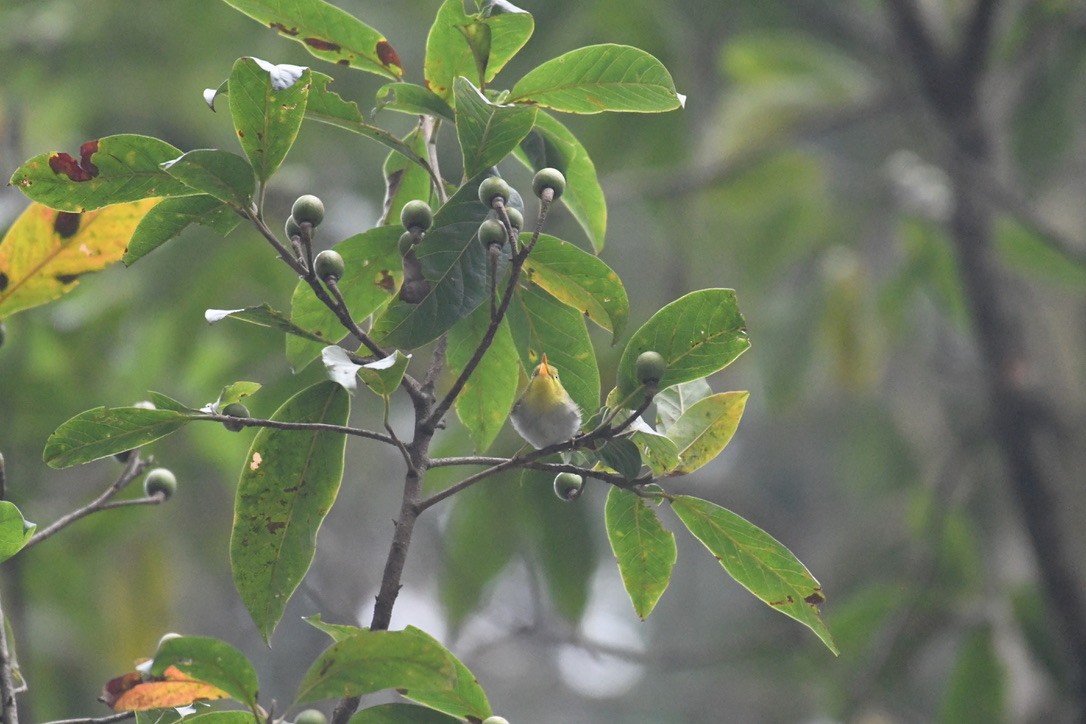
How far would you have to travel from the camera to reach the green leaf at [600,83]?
2.22 feet

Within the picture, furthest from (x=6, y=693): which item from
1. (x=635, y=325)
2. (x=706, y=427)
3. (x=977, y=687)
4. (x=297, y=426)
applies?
(x=635, y=325)

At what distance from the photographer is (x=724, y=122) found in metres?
2.25

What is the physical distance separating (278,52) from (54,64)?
45cm

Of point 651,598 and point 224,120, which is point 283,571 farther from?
point 224,120

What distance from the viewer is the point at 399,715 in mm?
620

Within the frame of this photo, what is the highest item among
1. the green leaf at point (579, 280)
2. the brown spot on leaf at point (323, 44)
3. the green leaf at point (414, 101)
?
the brown spot on leaf at point (323, 44)

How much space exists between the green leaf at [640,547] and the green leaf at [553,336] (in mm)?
68

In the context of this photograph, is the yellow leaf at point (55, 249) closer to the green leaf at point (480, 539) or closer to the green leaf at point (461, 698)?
the green leaf at point (461, 698)

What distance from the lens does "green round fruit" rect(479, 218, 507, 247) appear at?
60 centimetres

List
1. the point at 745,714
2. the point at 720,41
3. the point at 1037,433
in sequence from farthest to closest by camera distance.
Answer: the point at 745,714 < the point at 720,41 < the point at 1037,433

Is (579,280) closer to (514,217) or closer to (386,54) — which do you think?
(514,217)

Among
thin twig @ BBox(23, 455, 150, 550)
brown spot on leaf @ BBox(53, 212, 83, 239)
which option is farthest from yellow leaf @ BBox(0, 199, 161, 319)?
thin twig @ BBox(23, 455, 150, 550)

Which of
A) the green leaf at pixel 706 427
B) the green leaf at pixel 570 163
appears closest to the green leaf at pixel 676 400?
the green leaf at pixel 706 427

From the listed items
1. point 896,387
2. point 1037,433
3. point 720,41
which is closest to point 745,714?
point 896,387
